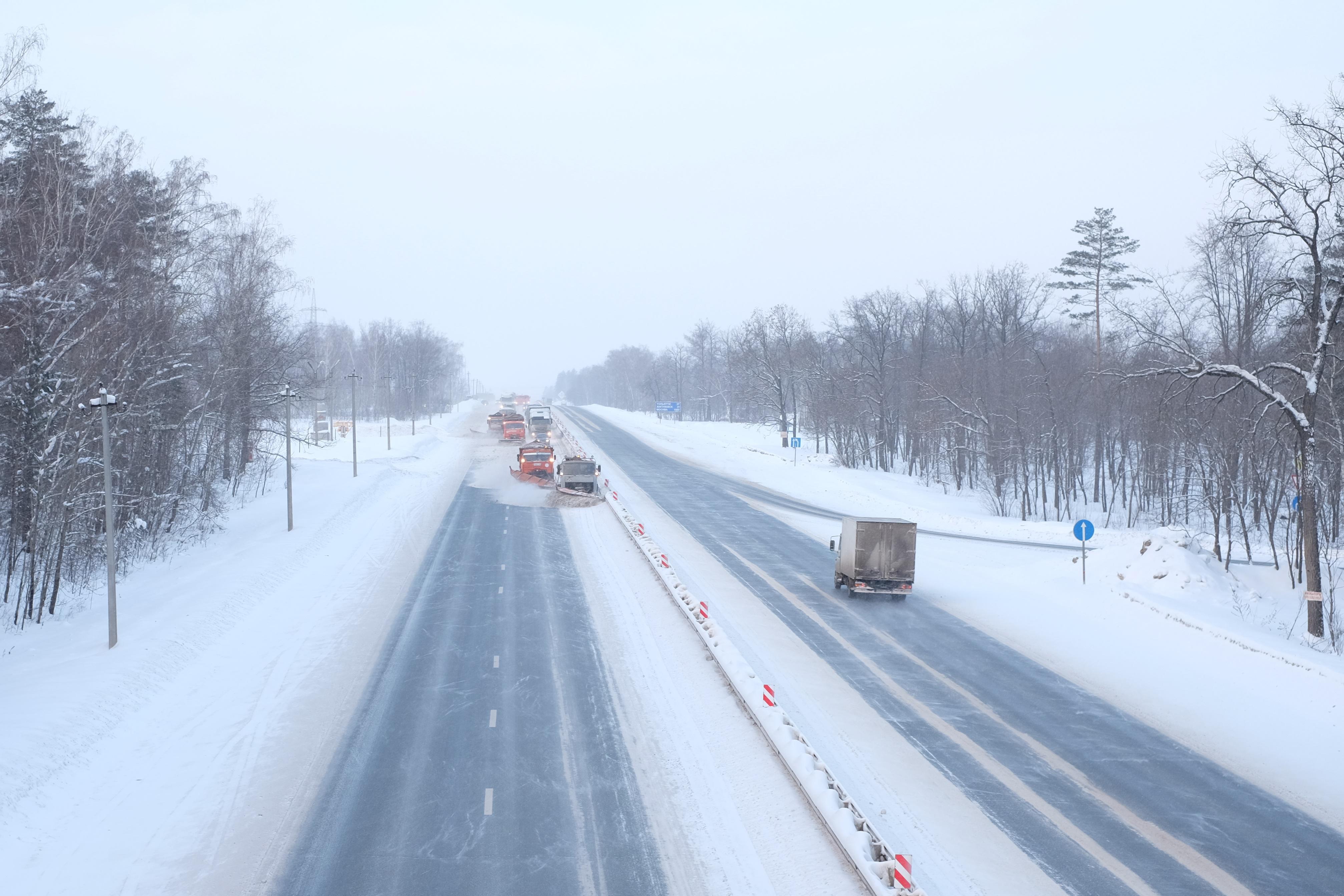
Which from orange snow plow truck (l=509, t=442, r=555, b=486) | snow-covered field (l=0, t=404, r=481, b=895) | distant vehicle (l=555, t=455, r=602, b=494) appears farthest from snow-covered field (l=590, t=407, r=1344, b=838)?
orange snow plow truck (l=509, t=442, r=555, b=486)

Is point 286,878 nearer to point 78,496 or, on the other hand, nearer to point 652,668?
point 652,668

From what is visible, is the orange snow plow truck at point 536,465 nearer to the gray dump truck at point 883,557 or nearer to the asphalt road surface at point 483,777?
the asphalt road surface at point 483,777

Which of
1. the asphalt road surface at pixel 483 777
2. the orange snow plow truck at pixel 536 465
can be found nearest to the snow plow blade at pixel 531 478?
the orange snow plow truck at pixel 536 465

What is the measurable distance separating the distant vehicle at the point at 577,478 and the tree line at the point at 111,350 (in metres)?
13.7

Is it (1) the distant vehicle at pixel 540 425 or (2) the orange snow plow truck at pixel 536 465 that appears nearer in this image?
(2) the orange snow plow truck at pixel 536 465

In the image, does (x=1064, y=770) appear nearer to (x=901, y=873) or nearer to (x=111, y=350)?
(x=901, y=873)

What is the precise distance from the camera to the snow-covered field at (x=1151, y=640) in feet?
42.9

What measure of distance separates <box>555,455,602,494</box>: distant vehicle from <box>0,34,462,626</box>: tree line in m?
13.7

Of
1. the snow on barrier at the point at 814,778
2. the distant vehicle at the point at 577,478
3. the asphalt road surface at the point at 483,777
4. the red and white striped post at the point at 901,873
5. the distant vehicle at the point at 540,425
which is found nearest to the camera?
the red and white striped post at the point at 901,873

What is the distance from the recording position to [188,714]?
14.3 meters

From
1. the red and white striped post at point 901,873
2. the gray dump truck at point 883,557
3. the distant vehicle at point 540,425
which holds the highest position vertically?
the distant vehicle at point 540,425

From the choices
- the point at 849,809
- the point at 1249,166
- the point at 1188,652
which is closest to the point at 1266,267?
the point at 1249,166

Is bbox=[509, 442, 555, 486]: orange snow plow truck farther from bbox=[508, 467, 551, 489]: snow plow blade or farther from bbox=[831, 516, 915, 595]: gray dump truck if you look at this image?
bbox=[831, 516, 915, 595]: gray dump truck

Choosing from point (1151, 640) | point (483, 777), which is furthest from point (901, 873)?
point (1151, 640)
